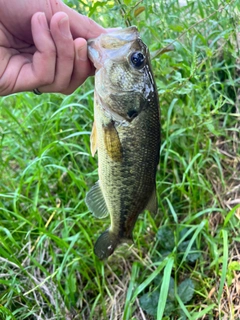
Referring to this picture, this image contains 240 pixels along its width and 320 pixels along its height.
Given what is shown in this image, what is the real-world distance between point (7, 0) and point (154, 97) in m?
0.76

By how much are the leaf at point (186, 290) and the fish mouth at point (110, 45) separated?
1.26 metres

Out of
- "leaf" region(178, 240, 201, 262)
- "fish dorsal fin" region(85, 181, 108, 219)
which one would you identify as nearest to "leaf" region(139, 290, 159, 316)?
"leaf" region(178, 240, 201, 262)

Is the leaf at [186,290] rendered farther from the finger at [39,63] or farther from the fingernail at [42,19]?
the fingernail at [42,19]

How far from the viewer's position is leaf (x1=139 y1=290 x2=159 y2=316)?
6.84 feet

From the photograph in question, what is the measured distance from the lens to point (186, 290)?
214 centimetres

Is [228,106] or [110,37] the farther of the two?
[228,106]

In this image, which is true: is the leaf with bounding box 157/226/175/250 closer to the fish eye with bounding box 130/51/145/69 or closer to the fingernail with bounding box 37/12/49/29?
the fish eye with bounding box 130/51/145/69

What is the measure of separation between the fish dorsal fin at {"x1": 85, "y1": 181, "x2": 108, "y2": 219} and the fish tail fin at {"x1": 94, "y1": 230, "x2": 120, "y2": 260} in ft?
0.37

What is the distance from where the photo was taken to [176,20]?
96.7 inches

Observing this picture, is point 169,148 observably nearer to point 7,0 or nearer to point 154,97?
point 154,97

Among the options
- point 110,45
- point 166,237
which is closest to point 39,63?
point 110,45

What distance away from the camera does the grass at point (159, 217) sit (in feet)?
6.90

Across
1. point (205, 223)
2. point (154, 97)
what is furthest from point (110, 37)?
point (205, 223)

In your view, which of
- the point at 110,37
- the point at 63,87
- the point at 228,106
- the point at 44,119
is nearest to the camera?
the point at 110,37
